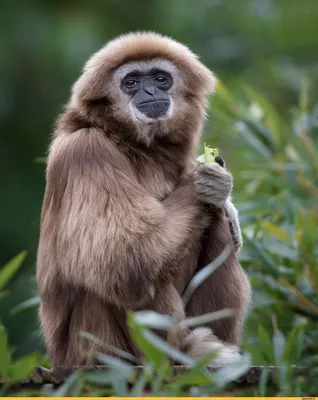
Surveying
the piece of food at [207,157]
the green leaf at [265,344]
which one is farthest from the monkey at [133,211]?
the green leaf at [265,344]

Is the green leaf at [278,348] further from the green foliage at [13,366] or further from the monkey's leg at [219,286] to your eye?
the green foliage at [13,366]

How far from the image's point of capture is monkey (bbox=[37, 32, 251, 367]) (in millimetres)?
5906

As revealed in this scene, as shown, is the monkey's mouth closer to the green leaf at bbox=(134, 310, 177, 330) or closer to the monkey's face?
the monkey's face

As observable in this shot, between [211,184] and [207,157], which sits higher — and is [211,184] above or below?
below

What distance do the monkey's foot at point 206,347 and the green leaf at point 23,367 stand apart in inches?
55.4

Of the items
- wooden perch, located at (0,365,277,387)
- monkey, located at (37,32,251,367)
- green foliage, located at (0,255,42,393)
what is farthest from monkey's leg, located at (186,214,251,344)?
green foliage, located at (0,255,42,393)

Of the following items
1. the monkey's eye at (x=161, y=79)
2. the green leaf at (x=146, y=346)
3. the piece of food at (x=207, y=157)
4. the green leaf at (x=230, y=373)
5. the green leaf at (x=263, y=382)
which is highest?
the monkey's eye at (x=161, y=79)

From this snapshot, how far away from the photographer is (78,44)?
14.5m

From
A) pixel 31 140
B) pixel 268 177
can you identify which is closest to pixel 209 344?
pixel 268 177

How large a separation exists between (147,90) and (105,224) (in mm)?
1136

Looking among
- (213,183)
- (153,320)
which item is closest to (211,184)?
(213,183)

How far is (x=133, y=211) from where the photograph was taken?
19.5ft

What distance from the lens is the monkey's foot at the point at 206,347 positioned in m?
6.10

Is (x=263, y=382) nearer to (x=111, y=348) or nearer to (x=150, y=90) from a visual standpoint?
(x=111, y=348)
